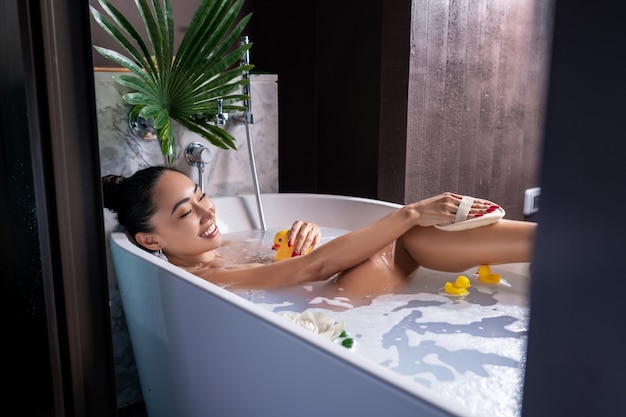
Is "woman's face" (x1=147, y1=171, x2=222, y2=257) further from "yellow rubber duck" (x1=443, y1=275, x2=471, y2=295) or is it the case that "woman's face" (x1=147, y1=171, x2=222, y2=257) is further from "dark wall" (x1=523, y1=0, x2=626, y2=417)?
"dark wall" (x1=523, y1=0, x2=626, y2=417)

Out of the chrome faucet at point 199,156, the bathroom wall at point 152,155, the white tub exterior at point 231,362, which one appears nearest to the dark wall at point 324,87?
the bathroom wall at point 152,155

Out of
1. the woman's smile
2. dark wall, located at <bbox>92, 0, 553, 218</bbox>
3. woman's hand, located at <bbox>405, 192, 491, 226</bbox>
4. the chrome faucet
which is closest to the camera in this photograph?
woman's hand, located at <bbox>405, 192, 491, 226</bbox>

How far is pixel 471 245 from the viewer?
1.81 metres

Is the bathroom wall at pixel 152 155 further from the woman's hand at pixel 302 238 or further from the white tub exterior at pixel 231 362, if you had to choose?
the woman's hand at pixel 302 238

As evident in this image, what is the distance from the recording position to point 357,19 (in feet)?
10.7

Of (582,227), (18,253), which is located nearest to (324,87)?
(18,253)

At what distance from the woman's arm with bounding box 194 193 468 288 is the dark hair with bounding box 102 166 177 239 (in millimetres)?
277

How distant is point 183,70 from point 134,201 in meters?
0.55

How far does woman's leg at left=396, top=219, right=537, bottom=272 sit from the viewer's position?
1779mm

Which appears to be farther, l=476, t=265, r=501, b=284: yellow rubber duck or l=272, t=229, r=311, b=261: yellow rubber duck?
l=272, t=229, r=311, b=261: yellow rubber duck

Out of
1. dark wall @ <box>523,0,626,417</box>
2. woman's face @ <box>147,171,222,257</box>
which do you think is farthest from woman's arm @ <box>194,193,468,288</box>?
dark wall @ <box>523,0,626,417</box>

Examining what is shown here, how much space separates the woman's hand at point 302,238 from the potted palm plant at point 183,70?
0.45 m

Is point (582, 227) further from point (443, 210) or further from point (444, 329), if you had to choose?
point (443, 210)

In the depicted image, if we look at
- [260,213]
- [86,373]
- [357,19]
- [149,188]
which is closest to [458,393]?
[86,373]
